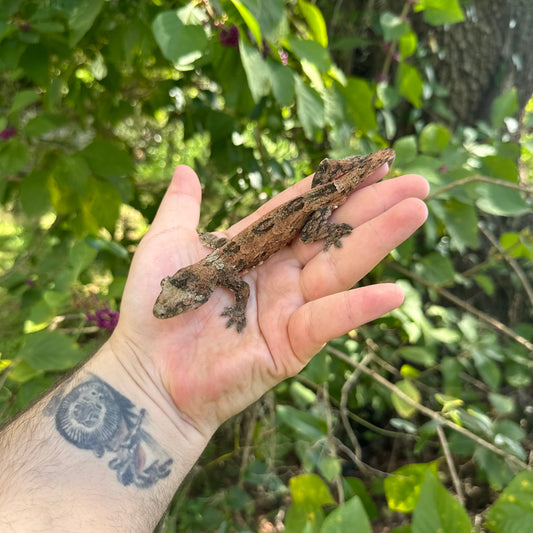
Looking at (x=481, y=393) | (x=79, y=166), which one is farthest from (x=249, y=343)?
(x=481, y=393)

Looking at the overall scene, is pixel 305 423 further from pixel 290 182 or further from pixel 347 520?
→ pixel 290 182

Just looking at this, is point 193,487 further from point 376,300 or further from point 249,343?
point 376,300

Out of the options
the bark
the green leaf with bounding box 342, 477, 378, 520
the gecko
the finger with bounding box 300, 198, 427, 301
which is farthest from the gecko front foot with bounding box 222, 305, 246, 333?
the bark

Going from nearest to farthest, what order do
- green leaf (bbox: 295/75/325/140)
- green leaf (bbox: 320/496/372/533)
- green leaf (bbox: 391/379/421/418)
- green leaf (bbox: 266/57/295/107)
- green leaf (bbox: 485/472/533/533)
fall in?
green leaf (bbox: 320/496/372/533)
green leaf (bbox: 485/472/533/533)
green leaf (bbox: 266/57/295/107)
green leaf (bbox: 295/75/325/140)
green leaf (bbox: 391/379/421/418)

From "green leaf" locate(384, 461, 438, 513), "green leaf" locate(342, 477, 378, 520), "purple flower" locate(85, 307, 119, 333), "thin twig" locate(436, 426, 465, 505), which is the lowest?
"thin twig" locate(436, 426, 465, 505)

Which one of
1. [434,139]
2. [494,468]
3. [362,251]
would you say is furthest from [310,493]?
[434,139]

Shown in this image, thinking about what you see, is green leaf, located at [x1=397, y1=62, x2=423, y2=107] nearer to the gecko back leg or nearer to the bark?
the gecko back leg
